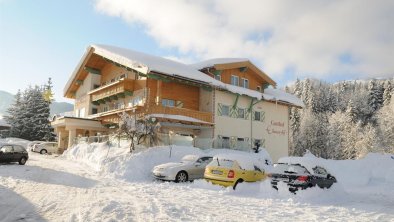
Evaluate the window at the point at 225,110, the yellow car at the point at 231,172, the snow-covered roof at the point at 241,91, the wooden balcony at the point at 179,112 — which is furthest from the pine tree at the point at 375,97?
the yellow car at the point at 231,172

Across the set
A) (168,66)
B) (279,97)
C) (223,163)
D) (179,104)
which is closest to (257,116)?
(279,97)

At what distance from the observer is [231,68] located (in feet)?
110

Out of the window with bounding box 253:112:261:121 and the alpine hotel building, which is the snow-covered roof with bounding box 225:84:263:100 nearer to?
the alpine hotel building

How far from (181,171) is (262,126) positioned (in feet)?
64.6

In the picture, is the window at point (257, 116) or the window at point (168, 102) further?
the window at point (257, 116)

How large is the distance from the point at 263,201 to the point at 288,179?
232 centimetres

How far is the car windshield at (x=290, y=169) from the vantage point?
13953mm

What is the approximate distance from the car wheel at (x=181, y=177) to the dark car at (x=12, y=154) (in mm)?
12352

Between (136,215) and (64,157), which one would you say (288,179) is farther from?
(64,157)

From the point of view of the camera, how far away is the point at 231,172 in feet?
46.9

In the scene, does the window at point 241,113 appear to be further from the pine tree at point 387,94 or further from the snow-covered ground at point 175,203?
the pine tree at point 387,94

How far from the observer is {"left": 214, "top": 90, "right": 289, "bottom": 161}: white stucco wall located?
31906 millimetres

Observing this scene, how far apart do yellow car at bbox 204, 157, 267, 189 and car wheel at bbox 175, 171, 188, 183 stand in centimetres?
239

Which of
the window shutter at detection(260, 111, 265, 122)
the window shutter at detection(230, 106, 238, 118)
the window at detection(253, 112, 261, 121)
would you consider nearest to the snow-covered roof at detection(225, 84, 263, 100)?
the window shutter at detection(230, 106, 238, 118)
